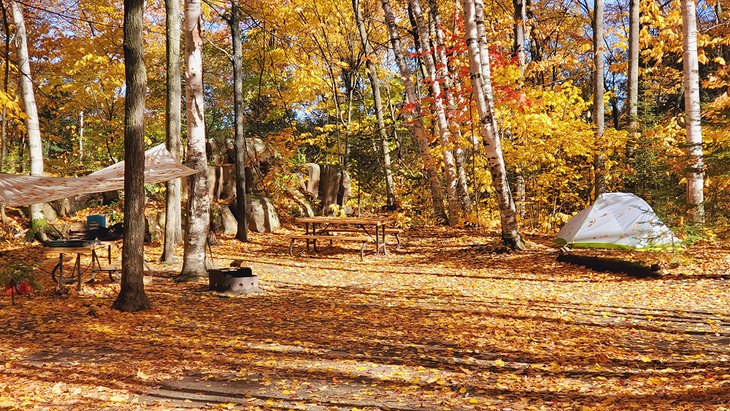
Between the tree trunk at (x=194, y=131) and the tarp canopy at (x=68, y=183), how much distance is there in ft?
1.05

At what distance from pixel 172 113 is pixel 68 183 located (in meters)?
2.99

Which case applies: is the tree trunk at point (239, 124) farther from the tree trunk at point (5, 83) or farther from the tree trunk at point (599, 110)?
the tree trunk at point (599, 110)

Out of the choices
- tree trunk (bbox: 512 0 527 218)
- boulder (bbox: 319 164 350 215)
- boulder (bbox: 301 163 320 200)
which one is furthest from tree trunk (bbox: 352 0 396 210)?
tree trunk (bbox: 512 0 527 218)

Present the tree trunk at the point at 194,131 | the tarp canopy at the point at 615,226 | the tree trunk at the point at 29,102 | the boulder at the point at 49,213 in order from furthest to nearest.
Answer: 1. the boulder at the point at 49,213
2. the tree trunk at the point at 29,102
3. the tarp canopy at the point at 615,226
4. the tree trunk at the point at 194,131

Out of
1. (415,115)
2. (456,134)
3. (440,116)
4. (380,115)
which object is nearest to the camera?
(440,116)

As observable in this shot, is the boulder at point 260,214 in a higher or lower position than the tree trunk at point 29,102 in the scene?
lower

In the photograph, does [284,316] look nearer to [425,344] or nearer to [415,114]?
[425,344]

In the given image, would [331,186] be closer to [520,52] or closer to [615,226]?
[520,52]

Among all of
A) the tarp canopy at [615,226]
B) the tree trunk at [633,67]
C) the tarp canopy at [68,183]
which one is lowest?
the tarp canopy at [615,226]

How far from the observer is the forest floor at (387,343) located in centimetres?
394

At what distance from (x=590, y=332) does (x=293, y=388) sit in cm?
324

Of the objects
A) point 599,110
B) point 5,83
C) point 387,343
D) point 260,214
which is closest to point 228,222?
point 260,214

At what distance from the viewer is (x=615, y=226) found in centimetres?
986

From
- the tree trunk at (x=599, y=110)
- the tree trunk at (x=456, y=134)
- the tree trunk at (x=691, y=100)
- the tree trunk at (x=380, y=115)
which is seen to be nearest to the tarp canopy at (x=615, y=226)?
the tree trunk at (x=691, y=100)
